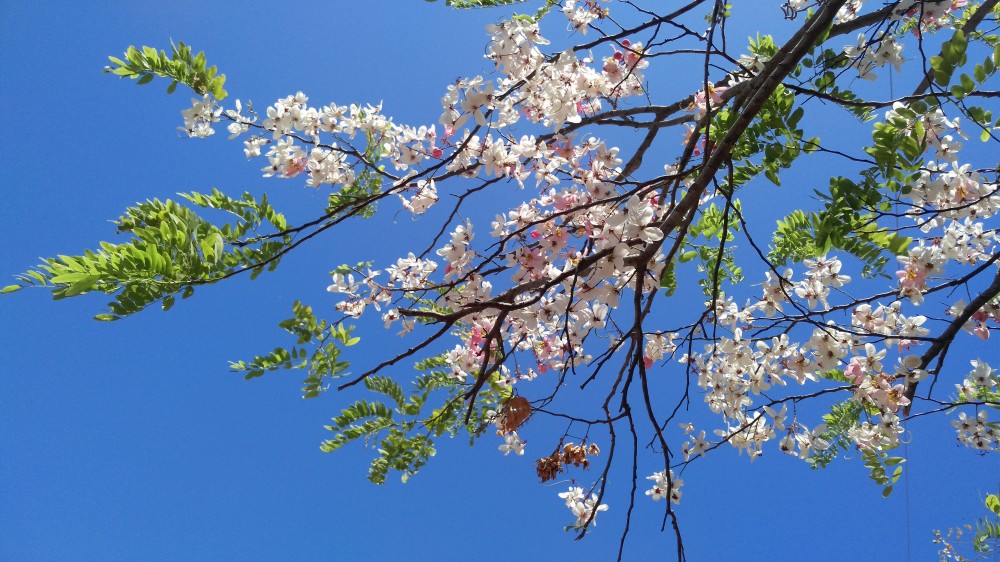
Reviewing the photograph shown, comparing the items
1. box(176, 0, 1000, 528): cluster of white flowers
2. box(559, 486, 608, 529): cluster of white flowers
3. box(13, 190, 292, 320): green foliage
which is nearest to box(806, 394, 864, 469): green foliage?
box(176, 0, 1000, 528): cluster of white flowers

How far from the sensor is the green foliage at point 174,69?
2342 mm

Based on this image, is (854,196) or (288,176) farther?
(288,176)

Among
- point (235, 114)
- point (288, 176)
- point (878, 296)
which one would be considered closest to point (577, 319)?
point (878, 296)

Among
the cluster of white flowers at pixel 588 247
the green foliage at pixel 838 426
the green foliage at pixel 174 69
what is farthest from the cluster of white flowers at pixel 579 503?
the green foliage at pixel 174 69

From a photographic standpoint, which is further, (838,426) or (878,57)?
(838,426)

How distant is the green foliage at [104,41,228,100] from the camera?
234 cm

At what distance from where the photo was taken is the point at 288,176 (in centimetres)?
A: 291

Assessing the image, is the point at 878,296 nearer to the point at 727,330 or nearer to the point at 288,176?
the point at 727,330

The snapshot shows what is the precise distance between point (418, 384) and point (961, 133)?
2769 mm

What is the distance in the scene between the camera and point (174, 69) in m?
2.48

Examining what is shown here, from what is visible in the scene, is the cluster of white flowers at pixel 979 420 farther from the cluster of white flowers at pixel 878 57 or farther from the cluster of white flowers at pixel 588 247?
the cluster of white flowers at pixel 878 57

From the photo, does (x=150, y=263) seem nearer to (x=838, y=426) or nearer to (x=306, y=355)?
(x=306, y=355)

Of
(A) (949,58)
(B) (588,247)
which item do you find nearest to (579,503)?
A: (B) (588,247)

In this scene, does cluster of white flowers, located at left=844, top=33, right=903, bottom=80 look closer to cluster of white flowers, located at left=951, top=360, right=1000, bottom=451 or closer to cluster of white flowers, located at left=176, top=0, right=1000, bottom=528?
cluster of white flowers, located at left=176, top=0, right=1000, bottom=528
